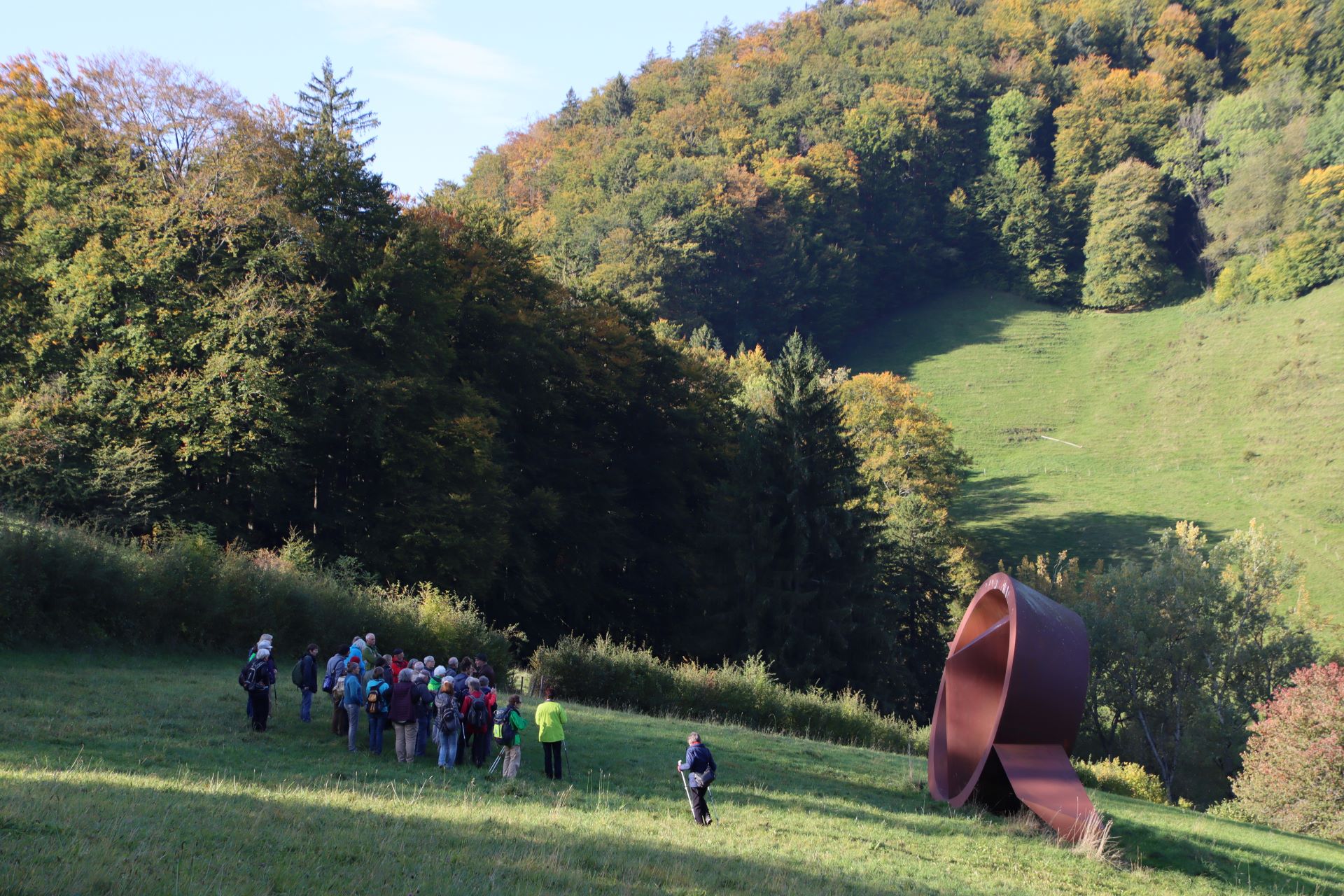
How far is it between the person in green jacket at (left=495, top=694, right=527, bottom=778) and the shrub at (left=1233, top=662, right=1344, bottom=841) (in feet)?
82.7

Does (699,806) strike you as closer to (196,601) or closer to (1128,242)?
(196,601)

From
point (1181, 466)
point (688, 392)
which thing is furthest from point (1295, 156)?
point (688, 392)

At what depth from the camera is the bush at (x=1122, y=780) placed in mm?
29266

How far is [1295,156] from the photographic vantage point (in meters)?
98.9

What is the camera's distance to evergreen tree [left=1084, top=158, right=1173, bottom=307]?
101438 mm

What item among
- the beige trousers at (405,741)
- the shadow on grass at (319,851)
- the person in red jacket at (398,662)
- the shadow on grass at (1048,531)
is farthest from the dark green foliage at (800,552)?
the shadow on grass at (319,851)

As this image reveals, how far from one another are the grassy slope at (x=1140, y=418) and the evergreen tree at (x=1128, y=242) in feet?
10.7

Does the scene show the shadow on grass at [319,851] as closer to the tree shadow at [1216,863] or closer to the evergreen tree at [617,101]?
the tree shadow at [1216,863]

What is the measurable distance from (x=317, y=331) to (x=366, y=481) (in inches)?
222

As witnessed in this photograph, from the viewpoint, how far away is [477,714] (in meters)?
16.4

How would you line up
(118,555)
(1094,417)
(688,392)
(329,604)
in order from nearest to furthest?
(118,555)
(329,604)
(688,392)
(1094,417)

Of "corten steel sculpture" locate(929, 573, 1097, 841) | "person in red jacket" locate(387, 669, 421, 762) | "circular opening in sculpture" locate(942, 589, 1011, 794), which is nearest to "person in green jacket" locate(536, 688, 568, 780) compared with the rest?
"person in red jacket" locate(387, 669, 421, 762)

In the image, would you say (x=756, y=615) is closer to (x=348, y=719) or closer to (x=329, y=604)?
(x=329, y=604)

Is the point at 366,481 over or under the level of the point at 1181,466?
under
